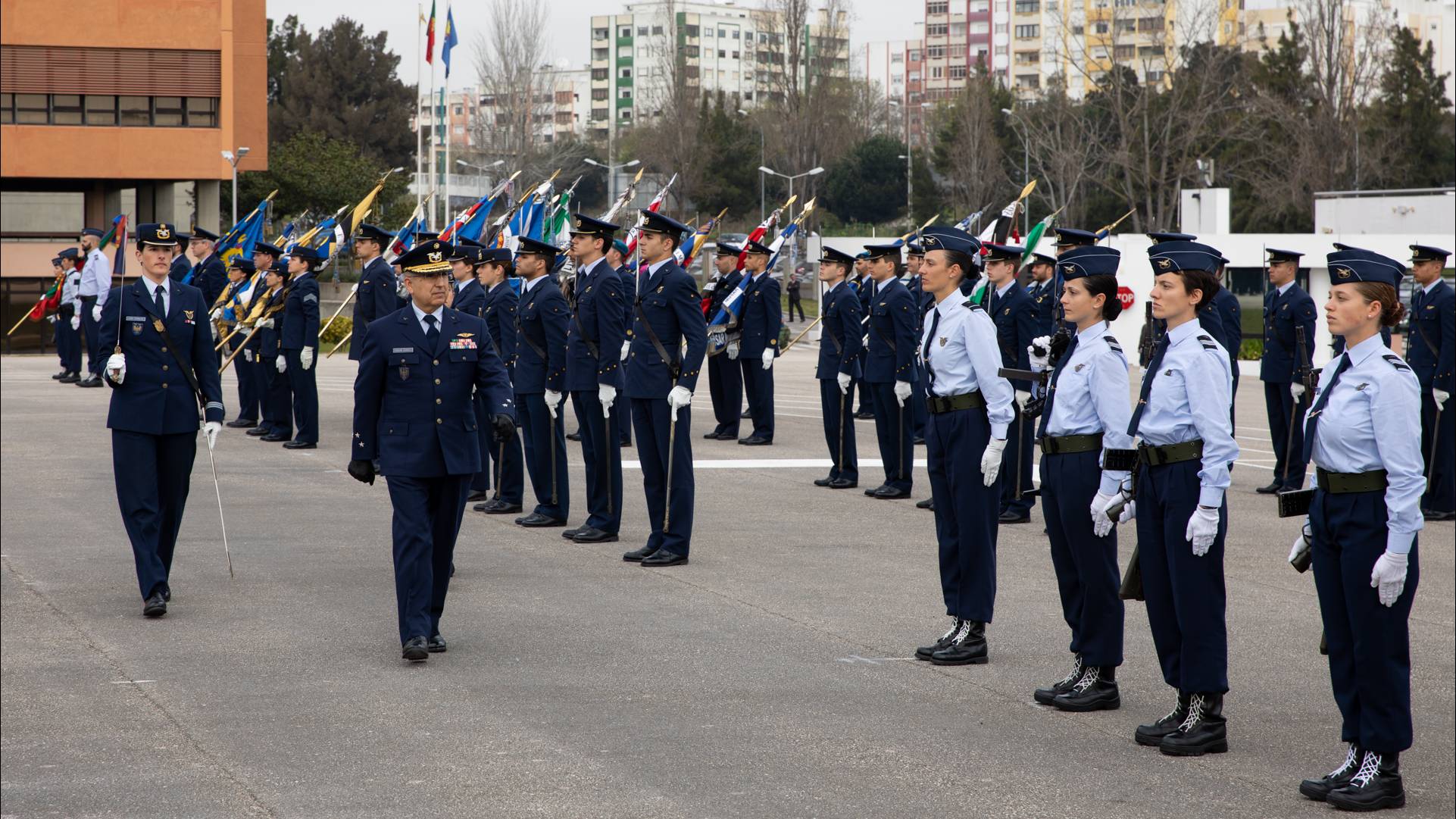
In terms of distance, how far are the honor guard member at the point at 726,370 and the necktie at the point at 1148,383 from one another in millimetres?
11150

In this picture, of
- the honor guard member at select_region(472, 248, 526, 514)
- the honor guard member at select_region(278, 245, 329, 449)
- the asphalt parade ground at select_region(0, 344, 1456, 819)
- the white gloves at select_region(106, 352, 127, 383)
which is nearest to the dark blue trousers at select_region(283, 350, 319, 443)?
the honor guard member at select_region(278, 245, 329, 449)

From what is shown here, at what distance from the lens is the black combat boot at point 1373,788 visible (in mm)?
5281

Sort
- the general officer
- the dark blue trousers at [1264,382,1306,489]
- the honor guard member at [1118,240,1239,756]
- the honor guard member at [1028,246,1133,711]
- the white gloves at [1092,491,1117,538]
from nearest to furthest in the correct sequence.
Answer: the honor guard member at [1118,240,1239,756]
the white gloves at [1092,491,1117,538]
the honor guard member at [1028,246,1133,711]
the general officer
the dark blue trousers at [1264,382,1306,489]

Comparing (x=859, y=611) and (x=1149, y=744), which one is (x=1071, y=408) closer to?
(x=1149, y=744)

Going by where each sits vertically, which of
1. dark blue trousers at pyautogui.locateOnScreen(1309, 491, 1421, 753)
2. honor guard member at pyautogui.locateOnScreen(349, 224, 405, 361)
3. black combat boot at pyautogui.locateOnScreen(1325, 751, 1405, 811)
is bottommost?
black combat boot at pyautogui.locateOnScreen(1325, 751, 1405, 811)

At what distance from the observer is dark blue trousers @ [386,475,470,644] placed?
732 cm

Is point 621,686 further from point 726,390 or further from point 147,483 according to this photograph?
point 726,390

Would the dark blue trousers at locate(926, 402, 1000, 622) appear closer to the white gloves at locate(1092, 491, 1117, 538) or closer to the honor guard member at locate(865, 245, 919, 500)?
the white gloves at locate(1092, 491, 1117, 538)

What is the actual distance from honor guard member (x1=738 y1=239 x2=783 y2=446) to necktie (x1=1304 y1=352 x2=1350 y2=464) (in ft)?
37.4

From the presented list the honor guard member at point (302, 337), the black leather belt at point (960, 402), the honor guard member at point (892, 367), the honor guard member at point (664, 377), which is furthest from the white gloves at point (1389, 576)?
the honor guard member at point (302, 337)

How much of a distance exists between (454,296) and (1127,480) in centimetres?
755

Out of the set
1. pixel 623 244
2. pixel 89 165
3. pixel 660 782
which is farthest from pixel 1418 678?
pixel 89 165

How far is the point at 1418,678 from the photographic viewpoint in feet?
23.6

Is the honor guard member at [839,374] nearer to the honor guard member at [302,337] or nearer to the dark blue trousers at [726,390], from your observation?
the dark blue trousers at [726,390]
